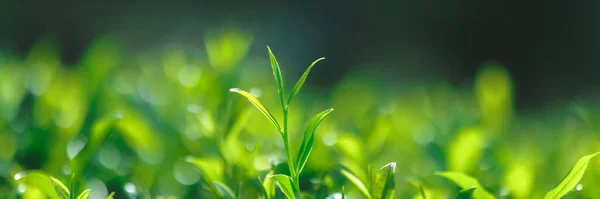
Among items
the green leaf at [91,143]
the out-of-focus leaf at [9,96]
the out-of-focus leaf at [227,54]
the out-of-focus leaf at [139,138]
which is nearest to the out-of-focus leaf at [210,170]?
the green leaf at [91,143]

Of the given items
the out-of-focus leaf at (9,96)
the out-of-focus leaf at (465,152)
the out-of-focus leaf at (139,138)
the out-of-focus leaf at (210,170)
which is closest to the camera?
the out-of-focus leaf at (210,170)

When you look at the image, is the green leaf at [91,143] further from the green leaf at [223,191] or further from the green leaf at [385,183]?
the green leaf at [385,183]

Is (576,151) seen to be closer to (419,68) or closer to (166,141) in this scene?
(166,141)

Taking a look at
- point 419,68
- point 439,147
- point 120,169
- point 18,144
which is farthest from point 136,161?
point 419,68

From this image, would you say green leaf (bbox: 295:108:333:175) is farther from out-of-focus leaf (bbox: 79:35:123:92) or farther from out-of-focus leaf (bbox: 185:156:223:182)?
out-of-focus leaf (bbox: 79:35:123:92)

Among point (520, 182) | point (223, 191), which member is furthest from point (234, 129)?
point (520, 182)

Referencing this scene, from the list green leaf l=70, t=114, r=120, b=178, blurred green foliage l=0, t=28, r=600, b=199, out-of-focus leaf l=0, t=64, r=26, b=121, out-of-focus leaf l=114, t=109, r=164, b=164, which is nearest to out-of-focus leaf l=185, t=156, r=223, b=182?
blurred green foliage l=0, t=28, r=600, b=199
